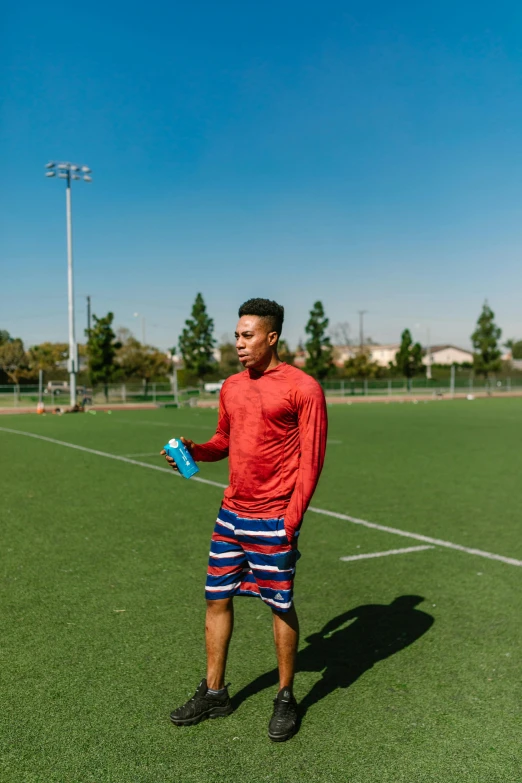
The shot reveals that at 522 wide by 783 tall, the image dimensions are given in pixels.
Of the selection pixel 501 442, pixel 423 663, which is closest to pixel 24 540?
pixel 423 663

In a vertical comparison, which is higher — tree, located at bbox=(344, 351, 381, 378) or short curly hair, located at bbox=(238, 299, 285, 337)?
tree, located at bbox=(344, 351, 381, 378)

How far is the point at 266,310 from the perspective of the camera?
354cm

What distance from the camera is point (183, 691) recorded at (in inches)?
153

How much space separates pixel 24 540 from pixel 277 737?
185 inches

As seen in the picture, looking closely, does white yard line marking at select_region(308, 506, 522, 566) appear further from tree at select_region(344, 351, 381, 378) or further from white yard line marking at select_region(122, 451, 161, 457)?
tree at select_region(344, 351, 381, 378)

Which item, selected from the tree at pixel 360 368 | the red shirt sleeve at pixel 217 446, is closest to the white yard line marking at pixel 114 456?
the red shirt sleeve at pixel 217 446

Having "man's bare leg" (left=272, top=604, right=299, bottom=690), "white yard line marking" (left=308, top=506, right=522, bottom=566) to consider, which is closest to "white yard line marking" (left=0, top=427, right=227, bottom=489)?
"white yard line marking" (left=308, top=506, right=522, bottom=566)

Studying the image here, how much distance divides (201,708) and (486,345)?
71.7 metres

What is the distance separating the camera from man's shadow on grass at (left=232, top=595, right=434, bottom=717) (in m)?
4.02

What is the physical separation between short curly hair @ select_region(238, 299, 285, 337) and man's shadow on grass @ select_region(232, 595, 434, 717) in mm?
2040

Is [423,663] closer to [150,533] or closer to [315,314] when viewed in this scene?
[150,533]

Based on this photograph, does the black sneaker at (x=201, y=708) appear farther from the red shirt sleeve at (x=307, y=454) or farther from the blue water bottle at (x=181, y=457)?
the blue water bottle at (x=181, y=457)

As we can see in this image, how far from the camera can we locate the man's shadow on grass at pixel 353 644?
402cm

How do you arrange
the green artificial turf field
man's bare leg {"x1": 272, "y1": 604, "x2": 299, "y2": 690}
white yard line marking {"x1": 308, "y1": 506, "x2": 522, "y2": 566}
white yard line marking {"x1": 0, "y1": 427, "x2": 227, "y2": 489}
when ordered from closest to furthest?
the green artificial turf field < man's bare leg {"x1": 272, "y1": 604, "x2": 299, "y2": 690} < white yard line marking {"x1": 308, "y1": 506, "x2": 522, "y2": 566} < white yard line marking {"x1": 0, "y1": 427, "x2": 227, "y2": 489}
